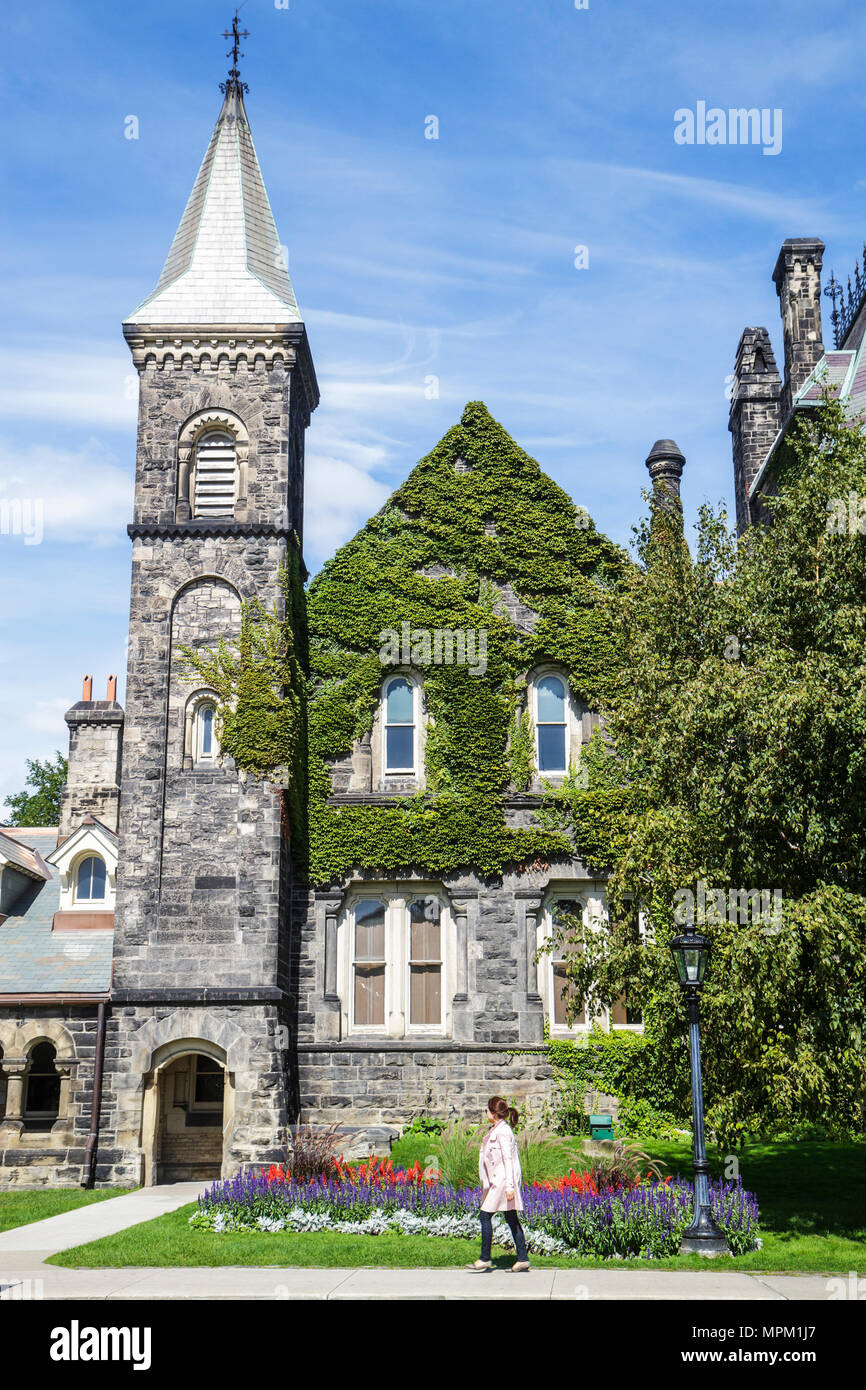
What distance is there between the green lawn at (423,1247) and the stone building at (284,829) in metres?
5.23

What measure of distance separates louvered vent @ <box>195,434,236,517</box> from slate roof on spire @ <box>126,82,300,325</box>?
233cm

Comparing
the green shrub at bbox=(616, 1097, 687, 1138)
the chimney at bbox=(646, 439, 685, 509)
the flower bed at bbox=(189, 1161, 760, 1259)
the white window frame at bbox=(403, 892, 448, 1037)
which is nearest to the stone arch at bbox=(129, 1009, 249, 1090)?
the white window frame at bbox=(403, 892, 448, 1037)

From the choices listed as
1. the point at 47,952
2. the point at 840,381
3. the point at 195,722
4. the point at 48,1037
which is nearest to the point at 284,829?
the point at 195,722

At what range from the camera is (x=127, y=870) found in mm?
21188

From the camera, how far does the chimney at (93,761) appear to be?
30.8 metres

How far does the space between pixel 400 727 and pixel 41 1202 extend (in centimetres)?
994

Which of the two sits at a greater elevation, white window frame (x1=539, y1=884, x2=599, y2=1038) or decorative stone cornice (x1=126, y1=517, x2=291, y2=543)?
decorative stone cornice (x1=126, y1=517, x2=291, y2=543)

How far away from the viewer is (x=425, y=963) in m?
22.6

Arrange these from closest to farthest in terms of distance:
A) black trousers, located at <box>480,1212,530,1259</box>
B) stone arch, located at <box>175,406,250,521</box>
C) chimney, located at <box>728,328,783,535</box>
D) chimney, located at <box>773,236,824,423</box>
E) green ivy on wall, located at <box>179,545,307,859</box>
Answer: black trousers, located at <box>480,1212,530,1259</box>, green ivy on wall, located at <box>179,545,307,859</box>, stone arch, located at <box>175,406,250,521</box>, chimney, located at <box>773,236,824,423</box>, chimney, located at <box>728,328,783,535</box>

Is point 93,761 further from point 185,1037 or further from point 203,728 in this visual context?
point 185,1037

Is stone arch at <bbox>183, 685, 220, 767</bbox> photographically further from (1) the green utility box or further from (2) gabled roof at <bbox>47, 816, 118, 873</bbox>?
(1) the green utility box

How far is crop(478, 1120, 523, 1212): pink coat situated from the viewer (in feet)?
38.7

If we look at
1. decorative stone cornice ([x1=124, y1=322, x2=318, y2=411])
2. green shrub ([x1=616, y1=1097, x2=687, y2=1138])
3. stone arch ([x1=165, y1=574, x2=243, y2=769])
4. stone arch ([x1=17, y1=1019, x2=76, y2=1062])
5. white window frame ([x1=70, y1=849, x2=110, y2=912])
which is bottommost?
green shrub ([x1=616, y1=1097, x2=687, y2=1138])
